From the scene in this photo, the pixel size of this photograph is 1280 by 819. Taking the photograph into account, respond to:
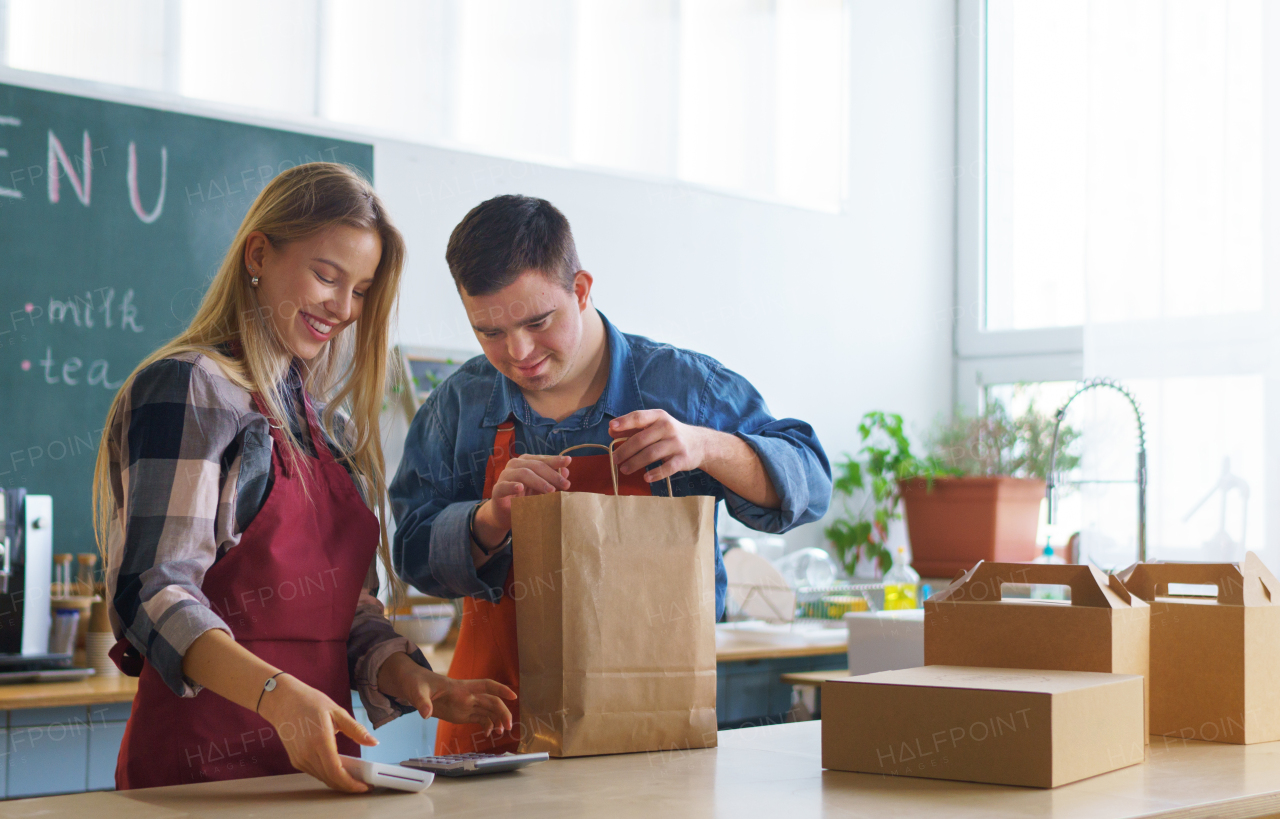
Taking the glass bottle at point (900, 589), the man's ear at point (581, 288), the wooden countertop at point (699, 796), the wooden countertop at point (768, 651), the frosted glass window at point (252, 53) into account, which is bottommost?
the wooden countertop at point (768, 651)

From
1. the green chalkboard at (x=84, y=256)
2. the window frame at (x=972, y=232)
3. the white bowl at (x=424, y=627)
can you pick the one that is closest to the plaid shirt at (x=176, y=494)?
the white bowl at (x=424, y=627)

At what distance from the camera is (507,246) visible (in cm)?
131

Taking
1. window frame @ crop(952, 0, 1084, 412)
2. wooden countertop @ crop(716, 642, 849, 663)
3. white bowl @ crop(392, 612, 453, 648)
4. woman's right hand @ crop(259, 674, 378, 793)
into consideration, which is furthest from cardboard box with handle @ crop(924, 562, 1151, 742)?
window frame @ crop(952, 0, 1084, 412)

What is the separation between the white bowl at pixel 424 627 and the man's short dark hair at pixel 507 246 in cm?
183

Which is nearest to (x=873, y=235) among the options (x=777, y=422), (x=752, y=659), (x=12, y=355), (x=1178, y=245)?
(x=1178, y=245)

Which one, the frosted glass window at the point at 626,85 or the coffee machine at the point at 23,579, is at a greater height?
the frosted glass window at the point at 626,85

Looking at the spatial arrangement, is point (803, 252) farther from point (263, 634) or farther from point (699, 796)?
point (699, 796)

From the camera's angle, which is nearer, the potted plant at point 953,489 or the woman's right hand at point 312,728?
the woman's right hand at point 312,728

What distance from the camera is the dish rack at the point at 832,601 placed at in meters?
3.79

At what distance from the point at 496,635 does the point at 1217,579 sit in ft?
2.76

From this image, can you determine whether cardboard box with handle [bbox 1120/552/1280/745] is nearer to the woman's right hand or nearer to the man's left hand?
the man's left hand

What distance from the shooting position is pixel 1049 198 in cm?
487

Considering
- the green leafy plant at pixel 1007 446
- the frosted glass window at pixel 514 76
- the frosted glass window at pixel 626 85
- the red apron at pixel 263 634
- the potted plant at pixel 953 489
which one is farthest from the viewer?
the green leafy plant at pixel 1007 446

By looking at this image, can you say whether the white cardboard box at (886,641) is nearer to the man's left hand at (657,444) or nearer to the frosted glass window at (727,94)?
the man's left hand at (657,444)
